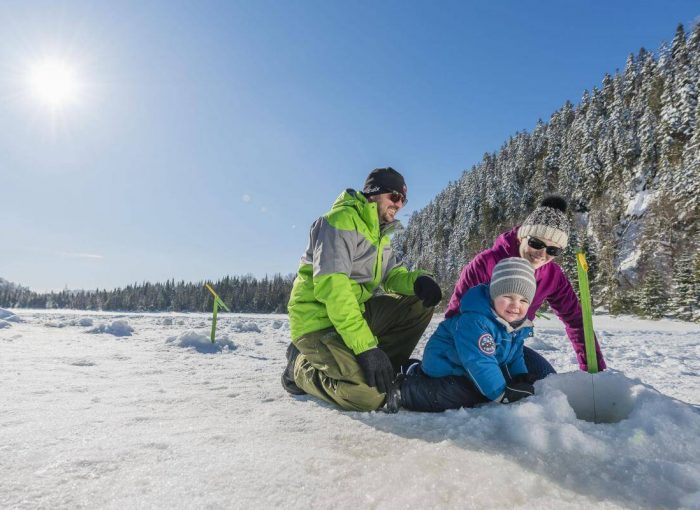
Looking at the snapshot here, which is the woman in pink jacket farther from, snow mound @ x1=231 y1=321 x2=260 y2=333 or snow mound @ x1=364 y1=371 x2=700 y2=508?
snow mound @ x1=231 y1=321 x2=260 y2=333

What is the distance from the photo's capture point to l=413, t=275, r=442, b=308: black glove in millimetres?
2768

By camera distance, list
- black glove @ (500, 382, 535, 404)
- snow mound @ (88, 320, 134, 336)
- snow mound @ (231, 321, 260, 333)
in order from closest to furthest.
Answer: black glove @ (500, 382, 535, 404) → snow mound @ (88, 320, 134, 336) → snow mound @ (231, 321, 260, 333)

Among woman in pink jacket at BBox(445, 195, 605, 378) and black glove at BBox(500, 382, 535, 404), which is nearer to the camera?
black glove at BBox(500, 382, 535, 404)

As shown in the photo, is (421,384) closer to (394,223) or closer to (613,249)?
(394,223)

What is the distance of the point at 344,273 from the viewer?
227cm

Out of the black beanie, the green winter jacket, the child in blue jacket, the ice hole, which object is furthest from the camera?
the black beanie

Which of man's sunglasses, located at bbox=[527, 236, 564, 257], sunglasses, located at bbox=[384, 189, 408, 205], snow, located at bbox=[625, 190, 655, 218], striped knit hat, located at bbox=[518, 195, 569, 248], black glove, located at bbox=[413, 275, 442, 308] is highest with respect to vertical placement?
snow, located at bbox=[625, 190, 655, 218]

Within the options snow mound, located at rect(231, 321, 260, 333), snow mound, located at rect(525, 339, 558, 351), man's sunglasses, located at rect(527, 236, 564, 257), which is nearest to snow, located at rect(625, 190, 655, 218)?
snow mound, located at rect(525, 339, 558, 351)

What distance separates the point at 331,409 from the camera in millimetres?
2109

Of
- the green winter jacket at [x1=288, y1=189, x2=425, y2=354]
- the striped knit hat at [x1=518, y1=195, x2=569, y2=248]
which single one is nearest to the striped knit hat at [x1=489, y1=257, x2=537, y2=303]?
the striped knit hat at [x1=518, y1=195, x2=569, y2=248]

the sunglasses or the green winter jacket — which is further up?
the sunglasses

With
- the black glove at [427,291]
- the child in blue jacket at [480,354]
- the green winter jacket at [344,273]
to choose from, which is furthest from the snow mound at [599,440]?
the black glove at [427,291]

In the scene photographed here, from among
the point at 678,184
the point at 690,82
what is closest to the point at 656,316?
the point at 678,184

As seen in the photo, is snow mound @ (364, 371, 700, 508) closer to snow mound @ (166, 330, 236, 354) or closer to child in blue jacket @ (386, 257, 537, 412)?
child in blue jacket @ (386, 257, 537, 412)
